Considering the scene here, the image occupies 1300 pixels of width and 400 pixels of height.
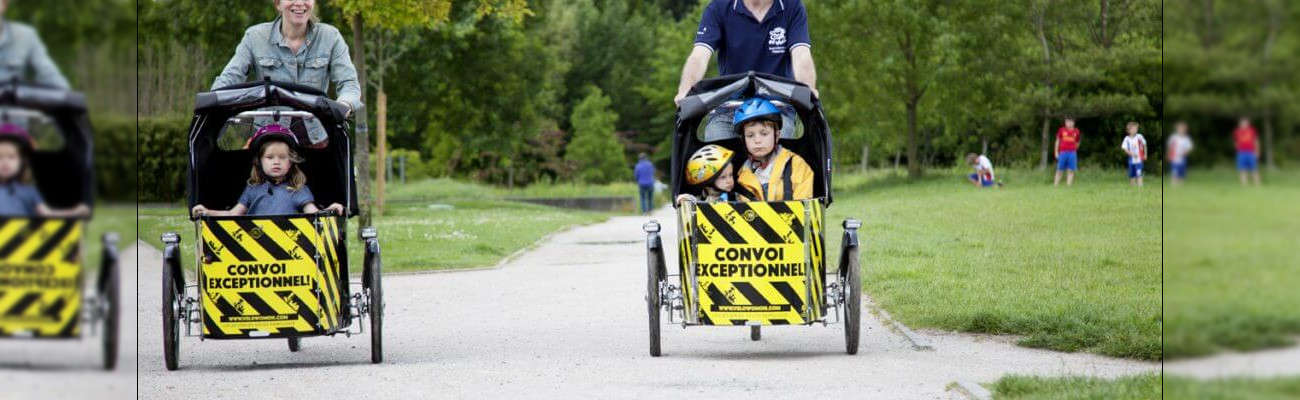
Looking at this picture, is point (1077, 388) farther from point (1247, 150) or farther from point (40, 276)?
point (40, 276)

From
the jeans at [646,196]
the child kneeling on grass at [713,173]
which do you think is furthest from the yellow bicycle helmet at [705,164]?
the jeans at [646,196]

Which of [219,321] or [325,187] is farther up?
[325,187]

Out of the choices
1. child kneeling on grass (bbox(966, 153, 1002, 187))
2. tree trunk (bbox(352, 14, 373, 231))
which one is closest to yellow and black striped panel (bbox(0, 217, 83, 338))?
tree trunk (bbox(352, 14, 373, 231))

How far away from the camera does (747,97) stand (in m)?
8.92

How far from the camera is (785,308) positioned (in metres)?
8.58

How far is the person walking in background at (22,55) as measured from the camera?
1.71 metres

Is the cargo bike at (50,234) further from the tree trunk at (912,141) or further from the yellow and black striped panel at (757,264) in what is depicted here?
the tree trunk at (912,141)

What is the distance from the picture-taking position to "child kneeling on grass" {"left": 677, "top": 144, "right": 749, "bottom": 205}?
9000 millimetres

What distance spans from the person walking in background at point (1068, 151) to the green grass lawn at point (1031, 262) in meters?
0.33

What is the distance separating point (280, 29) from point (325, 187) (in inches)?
36.5

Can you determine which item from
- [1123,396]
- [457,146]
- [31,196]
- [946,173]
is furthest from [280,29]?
[457,146]

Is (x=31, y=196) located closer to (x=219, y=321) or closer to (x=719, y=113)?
(x=219, y=321)

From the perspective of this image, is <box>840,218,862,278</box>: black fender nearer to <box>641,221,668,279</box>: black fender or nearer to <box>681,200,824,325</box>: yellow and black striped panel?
<box>681,200,824,325</box>: yellow and black striped panel

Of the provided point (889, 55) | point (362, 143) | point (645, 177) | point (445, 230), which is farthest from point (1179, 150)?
point (889, 55)
